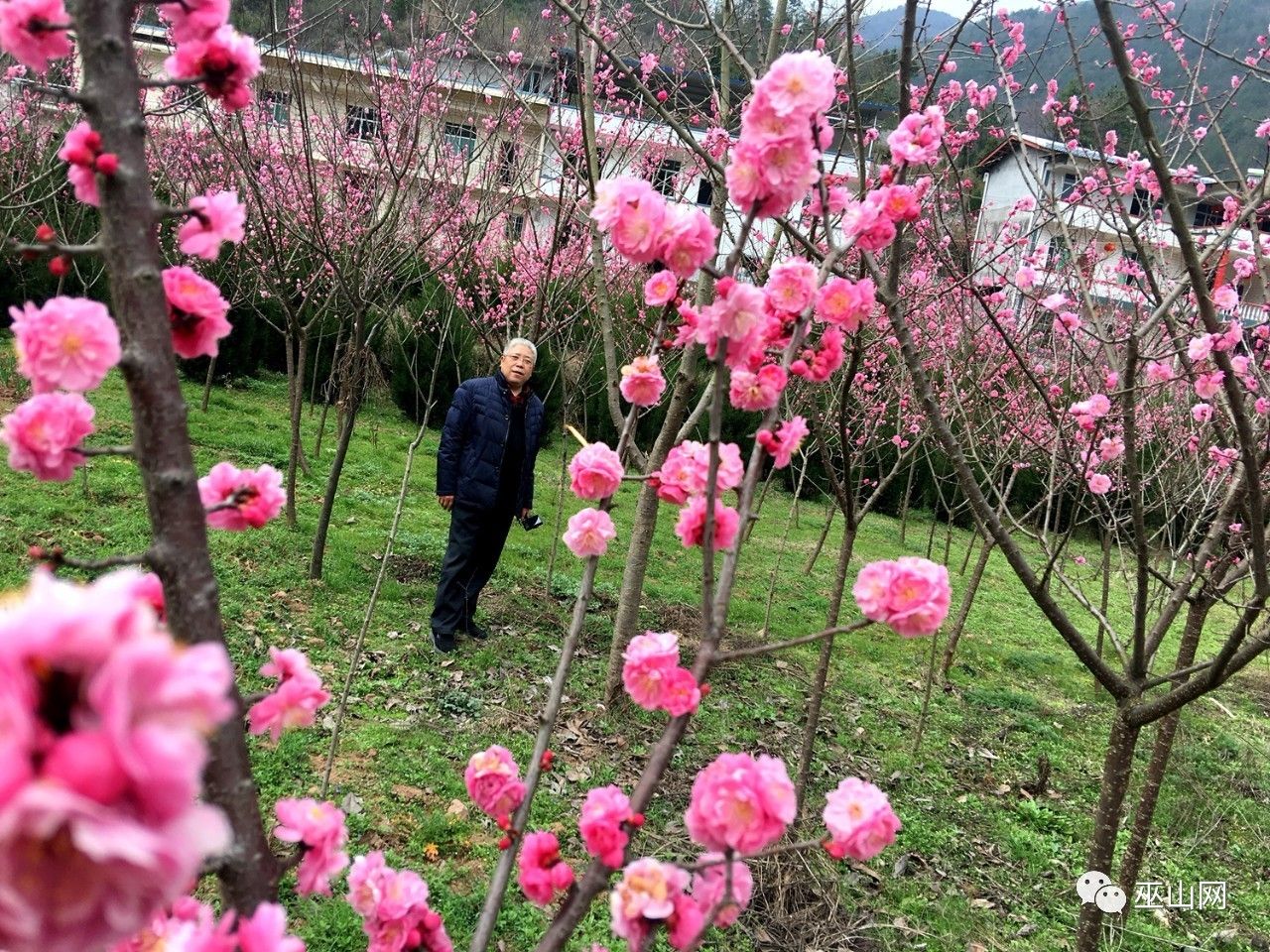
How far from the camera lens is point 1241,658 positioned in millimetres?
2203

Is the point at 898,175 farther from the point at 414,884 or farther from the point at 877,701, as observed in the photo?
the point at 877,701

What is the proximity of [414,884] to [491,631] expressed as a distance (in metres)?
4.60

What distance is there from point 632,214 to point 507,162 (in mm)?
6568

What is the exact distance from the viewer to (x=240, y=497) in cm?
111

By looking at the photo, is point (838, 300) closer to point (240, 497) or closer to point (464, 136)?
point (240, 497)

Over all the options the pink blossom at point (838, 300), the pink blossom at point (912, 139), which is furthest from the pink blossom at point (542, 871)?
the pink blossom at point (912, 139)

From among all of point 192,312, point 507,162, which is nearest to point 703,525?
point 192,312

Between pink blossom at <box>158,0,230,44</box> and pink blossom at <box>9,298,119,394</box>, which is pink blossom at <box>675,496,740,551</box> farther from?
pink blossom at <box>158,0,230,44</box>

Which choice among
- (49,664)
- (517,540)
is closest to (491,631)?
(517,540)

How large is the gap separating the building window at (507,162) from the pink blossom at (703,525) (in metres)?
5.64

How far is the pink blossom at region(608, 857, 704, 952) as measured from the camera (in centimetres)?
103

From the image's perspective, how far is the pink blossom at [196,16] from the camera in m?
0.98

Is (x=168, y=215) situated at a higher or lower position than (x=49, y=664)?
higher

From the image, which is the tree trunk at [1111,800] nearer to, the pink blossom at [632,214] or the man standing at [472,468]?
the pink blossom at [632,214]
